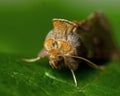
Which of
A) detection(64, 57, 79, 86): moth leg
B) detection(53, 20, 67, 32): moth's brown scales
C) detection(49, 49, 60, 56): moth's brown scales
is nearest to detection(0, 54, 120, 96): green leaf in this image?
detection(64, 57, 79, 86): moth leg

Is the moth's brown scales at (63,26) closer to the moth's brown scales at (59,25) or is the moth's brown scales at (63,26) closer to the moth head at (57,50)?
the moth's brown scales at (59,25)

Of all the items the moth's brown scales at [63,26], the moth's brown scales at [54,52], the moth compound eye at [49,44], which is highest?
the moth's brown scales at [63,26]

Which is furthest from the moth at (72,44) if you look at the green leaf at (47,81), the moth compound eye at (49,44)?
the green leaf at (47,81)

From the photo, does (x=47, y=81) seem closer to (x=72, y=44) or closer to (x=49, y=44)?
(x=49, y=44)

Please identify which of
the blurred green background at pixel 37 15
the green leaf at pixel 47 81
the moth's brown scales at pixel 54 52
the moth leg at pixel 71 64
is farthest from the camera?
the blurred green background at pixel 37 15

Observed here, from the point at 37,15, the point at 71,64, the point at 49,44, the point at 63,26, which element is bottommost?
the point at 71,64

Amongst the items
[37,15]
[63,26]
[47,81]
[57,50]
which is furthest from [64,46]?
[37,15]

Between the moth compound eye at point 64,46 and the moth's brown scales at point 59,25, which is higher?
the moth's brown scales at point 59,25
